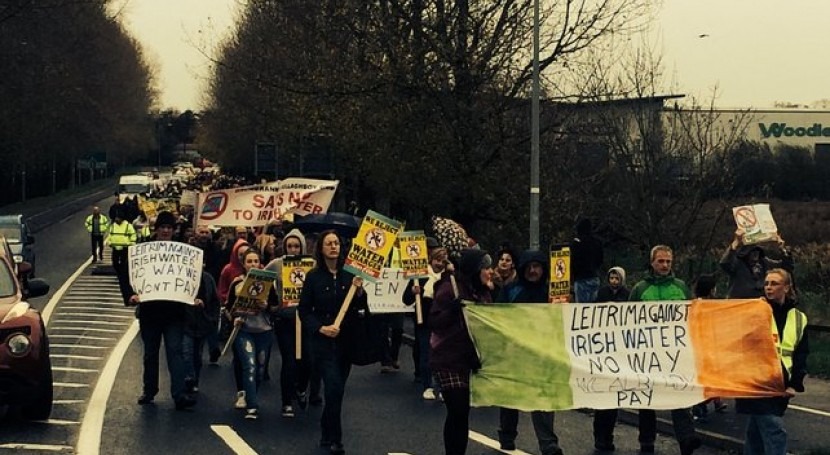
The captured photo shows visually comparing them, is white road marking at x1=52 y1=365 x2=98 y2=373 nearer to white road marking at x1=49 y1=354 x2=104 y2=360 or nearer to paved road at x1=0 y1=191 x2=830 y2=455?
paved road at x1=0 y1=191 x2=830 y2=455

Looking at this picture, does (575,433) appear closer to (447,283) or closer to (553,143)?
(447,283)

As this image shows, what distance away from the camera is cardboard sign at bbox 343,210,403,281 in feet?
38.0

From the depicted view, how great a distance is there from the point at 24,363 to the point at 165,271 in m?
2.06

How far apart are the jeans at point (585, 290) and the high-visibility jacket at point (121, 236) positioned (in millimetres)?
14272

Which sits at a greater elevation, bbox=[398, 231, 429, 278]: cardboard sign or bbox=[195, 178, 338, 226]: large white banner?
bbox=[195, 178, 338, 226]: large white banner

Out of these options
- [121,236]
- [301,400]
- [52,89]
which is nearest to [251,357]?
[301,400]

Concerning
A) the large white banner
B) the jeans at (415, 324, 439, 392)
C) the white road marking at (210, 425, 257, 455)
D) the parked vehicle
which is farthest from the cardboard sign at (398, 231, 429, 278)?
the parked vehicle

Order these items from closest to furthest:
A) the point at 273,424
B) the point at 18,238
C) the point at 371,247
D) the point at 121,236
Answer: the point at 371,247
the point at 273,424
the point at 121,236
the point at 18,238

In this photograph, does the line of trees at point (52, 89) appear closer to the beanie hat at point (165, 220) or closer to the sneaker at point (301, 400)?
the beanie hat at point (165, 220)

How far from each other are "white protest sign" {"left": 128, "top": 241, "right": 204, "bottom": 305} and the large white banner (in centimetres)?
942

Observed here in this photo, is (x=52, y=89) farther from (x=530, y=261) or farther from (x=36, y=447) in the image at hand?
(x=530, y=261)

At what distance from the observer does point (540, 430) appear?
1102 cm

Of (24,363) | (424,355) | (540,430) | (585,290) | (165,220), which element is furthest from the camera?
(585,290)

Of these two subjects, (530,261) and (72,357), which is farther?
(72,357)
